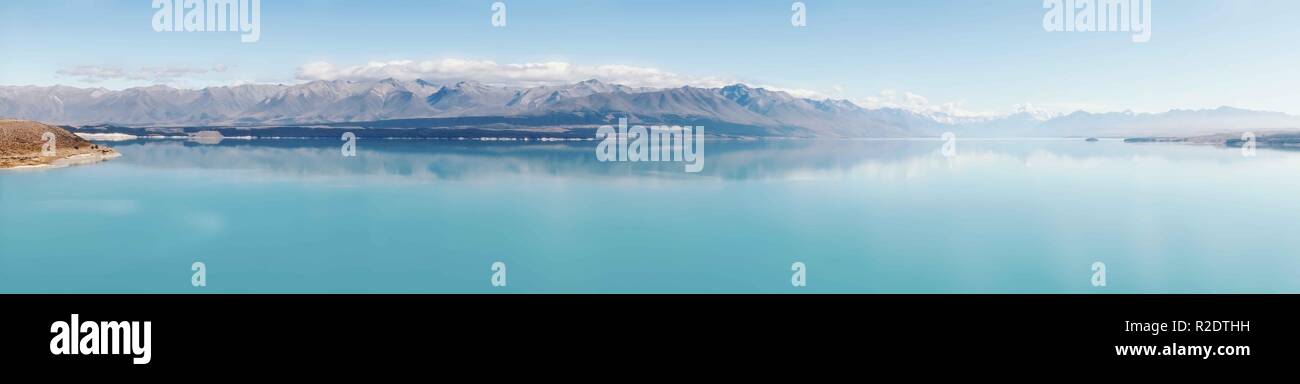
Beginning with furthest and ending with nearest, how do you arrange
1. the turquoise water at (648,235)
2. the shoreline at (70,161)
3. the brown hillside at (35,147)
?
the brown hillside at (35,147) < the shoreline at (70,161) < the turquoise water at (648,235)

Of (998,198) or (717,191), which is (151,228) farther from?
(998,198)

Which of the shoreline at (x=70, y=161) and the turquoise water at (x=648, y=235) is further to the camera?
the shoreline at (x=70, y=161)

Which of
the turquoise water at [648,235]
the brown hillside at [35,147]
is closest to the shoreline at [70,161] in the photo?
the brown hillside at [35,147]

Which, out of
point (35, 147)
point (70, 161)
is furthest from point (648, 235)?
point (35, 147)

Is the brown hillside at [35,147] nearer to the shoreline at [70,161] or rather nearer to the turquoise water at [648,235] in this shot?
the shoreline at [70,161]

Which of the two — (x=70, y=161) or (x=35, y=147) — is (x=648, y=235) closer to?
(x=70, y=161)
